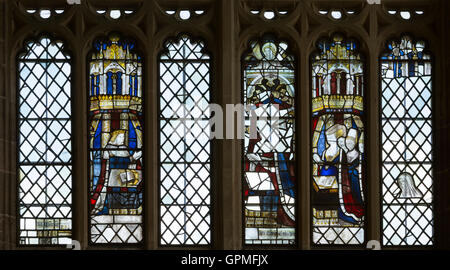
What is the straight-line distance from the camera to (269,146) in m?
19.7

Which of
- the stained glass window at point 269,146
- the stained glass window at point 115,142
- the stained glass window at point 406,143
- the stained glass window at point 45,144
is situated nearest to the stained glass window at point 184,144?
the stained glass window at point 115,142

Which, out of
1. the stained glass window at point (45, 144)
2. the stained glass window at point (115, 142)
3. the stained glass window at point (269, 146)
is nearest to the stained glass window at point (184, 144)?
the stained glass window at point (115, 142)

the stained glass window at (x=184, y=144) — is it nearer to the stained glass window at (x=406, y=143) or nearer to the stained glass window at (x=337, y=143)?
the stained glass window at (x=337, y=143)

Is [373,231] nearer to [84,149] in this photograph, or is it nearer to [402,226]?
[402,226]

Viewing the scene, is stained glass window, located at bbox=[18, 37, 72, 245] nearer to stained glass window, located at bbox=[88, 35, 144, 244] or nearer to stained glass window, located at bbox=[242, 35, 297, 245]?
stained glass window, located at bbox=[88, 35, 144, 244]

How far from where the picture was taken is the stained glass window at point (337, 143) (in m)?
19.5

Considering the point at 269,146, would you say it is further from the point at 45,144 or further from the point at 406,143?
the point at 45,144

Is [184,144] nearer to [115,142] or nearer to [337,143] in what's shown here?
[115,142]

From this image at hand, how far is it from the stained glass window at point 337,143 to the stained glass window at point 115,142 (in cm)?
250

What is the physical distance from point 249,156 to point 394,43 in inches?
105

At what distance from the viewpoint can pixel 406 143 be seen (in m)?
19.7

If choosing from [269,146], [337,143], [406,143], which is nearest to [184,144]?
[269,146]

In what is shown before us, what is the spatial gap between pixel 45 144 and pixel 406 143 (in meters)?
5.11
